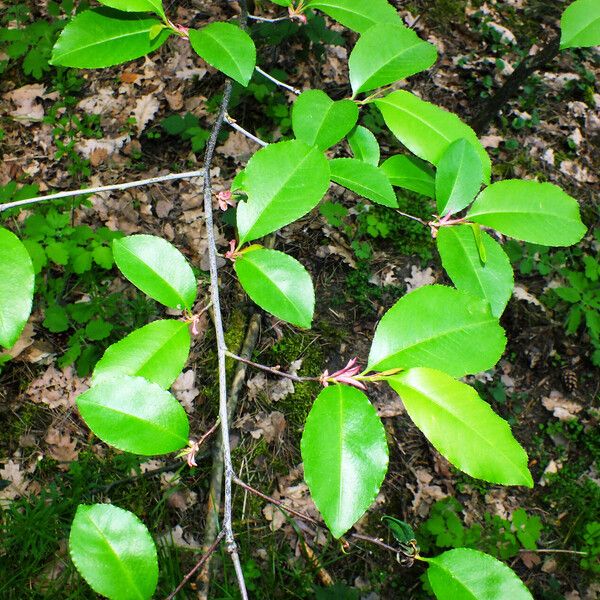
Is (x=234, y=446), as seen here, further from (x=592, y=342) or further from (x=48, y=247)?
(x=592, y=342)

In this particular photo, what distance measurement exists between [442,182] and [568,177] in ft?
12.1

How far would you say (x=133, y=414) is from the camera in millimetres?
771

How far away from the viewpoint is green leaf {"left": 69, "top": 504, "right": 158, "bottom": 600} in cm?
74

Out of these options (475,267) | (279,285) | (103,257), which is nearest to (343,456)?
→ (279,285)

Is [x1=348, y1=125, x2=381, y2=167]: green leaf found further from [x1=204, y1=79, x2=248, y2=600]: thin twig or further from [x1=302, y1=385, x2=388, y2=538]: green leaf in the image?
[x1=302, y1=385, x2=388, y2=538]: green leaf

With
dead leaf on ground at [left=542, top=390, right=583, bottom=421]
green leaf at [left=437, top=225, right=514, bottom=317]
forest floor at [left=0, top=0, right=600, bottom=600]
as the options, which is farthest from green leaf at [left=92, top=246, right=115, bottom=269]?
dead leaf on ground at [left=542, top=390, right=583, bottom=421]

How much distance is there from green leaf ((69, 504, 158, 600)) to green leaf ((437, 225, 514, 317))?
2.28ft

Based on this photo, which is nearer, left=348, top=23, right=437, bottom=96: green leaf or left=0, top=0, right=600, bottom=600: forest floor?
left=348, top=23, right=437, bottom=96: green leaf

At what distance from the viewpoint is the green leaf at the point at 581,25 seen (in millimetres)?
972

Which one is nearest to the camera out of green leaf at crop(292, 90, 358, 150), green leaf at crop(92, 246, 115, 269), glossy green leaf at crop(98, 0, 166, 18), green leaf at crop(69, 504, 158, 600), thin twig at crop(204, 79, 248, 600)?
thin twig at crop(204, 79, 248, 600)


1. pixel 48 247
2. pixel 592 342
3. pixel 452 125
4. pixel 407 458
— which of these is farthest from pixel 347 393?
pixel 592 342

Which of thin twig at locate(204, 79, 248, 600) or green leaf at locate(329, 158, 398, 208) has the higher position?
green leaf at locate(329, 158, 398, 208)

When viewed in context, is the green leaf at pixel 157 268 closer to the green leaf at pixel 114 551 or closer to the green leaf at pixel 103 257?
the green leaf at pixel 114 551

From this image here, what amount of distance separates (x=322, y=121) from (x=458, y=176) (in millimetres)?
300
